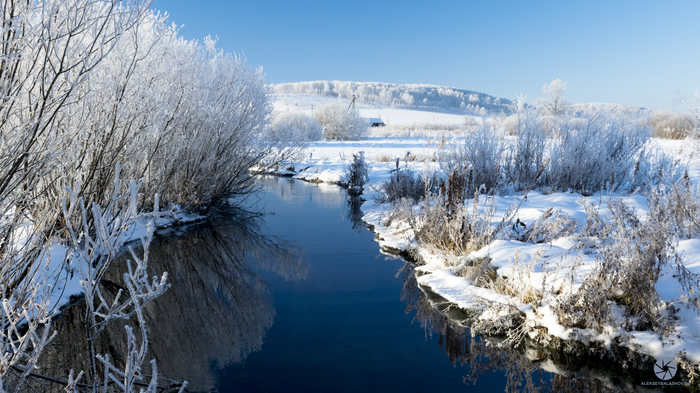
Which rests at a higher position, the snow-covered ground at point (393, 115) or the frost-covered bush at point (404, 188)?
the snow-covered ground at point (393, 115)

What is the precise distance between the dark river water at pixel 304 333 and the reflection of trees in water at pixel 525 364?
1 cm

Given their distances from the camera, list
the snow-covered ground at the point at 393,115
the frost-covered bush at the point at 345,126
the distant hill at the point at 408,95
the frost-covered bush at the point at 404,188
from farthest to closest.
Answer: the distant hill at the point at 408,95, the snow-covered ground at the point at 393,115, the frost-covered bush at the point at 345,126, the frost-covered bush at the point at 404,188

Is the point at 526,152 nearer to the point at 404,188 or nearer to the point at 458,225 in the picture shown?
the point at 404,188

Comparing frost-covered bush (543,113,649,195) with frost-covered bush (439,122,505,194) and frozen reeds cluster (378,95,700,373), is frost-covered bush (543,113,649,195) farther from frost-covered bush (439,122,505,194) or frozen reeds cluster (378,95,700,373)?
frost-covered bush (439,122,505,194)

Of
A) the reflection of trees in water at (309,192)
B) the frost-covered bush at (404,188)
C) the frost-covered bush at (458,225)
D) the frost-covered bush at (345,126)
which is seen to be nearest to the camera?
the frost-covered bush at (458,225)

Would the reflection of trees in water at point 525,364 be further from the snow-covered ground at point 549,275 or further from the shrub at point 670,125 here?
the shrub at point 670,125

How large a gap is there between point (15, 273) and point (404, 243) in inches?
196

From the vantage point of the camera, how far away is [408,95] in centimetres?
12031

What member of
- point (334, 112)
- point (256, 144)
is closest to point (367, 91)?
point (334, 112)

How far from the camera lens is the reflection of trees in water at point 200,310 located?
3.37 meters

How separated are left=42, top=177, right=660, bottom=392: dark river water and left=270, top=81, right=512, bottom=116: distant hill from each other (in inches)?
4220

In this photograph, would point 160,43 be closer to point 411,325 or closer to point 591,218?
point 411,325

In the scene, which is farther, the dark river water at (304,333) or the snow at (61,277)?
the snow at (61,277)

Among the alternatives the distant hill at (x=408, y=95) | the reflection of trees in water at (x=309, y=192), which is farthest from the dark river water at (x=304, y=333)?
the distant hill at (x=408, y=95)
